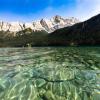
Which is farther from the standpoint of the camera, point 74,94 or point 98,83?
point 98,83

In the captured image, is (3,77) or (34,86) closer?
(34,86)

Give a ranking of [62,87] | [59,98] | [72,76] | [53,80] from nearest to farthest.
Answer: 1. [59,98]
2. [62,87]
3. [53,80]
4. [72,76]

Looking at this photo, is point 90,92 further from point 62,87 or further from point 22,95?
point 22,95

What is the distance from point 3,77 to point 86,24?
10677 centimetres

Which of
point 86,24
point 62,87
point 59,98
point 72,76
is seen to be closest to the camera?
point 59,98

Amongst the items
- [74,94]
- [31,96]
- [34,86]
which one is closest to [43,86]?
[34,86]

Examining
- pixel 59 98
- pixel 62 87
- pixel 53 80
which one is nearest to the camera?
pixel 59 98

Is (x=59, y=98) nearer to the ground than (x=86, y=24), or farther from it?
nearer to the ground

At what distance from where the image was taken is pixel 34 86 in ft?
25.3

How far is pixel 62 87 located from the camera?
24.6 ft

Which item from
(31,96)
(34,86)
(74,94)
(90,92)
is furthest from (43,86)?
(90,92)

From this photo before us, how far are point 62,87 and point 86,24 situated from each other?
107792 mm

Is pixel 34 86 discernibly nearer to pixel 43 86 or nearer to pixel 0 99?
pixel 43 86

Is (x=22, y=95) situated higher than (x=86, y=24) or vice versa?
(x=86, y=24)
